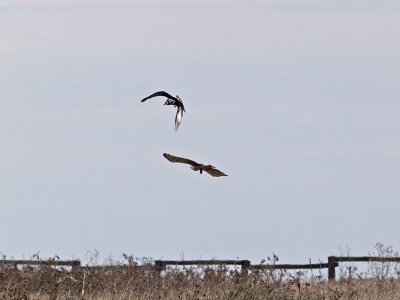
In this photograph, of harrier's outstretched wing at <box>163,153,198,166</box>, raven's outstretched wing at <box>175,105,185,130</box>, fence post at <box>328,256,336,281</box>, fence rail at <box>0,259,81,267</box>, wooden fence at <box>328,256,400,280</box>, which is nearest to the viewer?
harrier's outstretched wing at <box>163,153,198,166</box>

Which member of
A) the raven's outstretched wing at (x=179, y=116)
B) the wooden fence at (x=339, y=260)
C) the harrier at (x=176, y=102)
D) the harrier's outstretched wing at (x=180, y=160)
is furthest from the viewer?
the wooden fence at (x=339, y=260)

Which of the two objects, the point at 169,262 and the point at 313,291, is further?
the point at 169,262

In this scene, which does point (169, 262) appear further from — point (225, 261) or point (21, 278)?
point (21, 278)

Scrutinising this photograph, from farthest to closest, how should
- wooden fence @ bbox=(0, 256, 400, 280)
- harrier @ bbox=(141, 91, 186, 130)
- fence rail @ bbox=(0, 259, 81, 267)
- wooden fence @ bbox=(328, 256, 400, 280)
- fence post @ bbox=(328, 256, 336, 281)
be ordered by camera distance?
fence post @ bbox=(328, 256, 336, 281) < wooden fence @ bbox=(328, 256, 400, 280) < wooden fence @ bbox=(0, 256, 400, 280) < fence rail @ bbox=(0, 259, 81, 267) < harrier @ bbox=(141, 91, 186, 130)

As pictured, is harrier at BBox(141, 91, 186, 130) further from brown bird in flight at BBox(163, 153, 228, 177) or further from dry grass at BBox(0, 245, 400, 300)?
dry grass at BBox(0, 245, 400, 300)

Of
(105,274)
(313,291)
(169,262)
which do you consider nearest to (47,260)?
(105,274)

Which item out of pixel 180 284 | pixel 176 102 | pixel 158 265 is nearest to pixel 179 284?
pixel 180 284

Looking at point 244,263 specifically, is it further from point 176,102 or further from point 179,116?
point 179,116

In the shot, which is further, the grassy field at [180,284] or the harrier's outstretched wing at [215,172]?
the grassy field at [180,284]

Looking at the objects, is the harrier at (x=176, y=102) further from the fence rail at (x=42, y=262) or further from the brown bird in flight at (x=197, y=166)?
the fence rail at (x=42, y=262)

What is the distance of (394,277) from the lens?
24.6m

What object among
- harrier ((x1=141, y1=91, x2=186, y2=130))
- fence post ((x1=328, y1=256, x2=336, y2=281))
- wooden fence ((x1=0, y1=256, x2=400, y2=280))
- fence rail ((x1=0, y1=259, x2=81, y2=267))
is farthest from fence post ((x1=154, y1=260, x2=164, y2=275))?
harrier ((x1=141, y1=91, x2=186, y2=130))

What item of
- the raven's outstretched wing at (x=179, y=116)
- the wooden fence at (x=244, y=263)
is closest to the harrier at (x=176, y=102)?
the raven's outstretched wing at (x=179, y=116)

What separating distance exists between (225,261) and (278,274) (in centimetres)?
384
